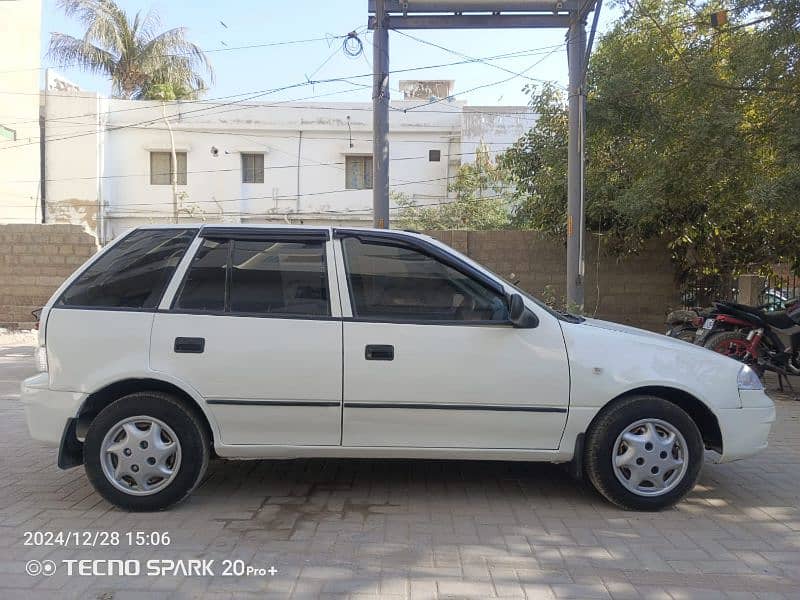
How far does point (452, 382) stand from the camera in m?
4.17

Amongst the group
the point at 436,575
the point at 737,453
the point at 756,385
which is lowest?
the point at 436,575

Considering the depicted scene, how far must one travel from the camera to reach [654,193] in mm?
9195

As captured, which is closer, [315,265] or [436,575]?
[436,575]

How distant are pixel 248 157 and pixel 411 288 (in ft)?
73.9

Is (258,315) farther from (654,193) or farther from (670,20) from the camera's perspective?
(670,20)

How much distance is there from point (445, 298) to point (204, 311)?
4.96ft

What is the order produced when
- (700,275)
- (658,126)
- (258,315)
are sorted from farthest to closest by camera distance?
(700,275) → (658,126) → (258,315)

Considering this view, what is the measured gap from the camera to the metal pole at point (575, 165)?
9320mm

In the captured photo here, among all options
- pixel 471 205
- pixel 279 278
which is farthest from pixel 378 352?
pixel 471 205

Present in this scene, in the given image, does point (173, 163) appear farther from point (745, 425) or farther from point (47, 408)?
point (745, 425)

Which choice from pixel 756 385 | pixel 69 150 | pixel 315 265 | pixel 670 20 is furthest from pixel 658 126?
pixel 69 150

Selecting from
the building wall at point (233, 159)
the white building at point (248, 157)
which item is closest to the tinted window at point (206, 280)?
the building wall at point (233, 159)

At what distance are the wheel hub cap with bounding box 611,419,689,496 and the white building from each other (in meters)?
21.4

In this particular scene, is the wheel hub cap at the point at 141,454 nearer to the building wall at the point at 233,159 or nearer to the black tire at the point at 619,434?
the black tire at the point at 619,434
